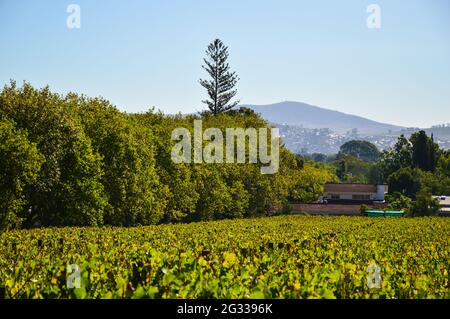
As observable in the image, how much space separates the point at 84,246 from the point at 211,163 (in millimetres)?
Answer: 44490

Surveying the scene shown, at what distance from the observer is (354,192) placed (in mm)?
118062

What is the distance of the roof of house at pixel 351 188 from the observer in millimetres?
117188

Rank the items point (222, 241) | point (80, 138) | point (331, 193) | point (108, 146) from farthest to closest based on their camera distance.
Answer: point (331, 193)
point (108, 146)
point (80, 138)
point (222, 241)

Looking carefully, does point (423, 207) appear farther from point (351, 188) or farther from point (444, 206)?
point (351, 188)

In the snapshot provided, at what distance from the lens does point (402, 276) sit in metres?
16.1

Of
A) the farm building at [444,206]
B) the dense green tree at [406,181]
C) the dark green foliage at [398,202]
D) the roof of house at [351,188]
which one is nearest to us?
the farm building at [444,206]

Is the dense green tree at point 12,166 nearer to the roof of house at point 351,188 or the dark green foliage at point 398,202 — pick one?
the dark green foliage at point 398,202

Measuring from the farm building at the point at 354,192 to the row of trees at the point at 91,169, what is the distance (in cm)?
4687

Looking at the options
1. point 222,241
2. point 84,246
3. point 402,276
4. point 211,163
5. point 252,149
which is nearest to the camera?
point 402,276

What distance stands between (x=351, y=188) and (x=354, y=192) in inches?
40.7

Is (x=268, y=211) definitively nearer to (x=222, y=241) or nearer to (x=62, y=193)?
(x=62, y=193)

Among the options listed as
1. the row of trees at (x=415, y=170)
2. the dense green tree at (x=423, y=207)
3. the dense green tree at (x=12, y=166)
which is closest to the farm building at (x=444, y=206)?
the row of trees at (x=415, y=170)

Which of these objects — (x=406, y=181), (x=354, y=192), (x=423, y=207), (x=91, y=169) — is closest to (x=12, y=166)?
A: (x=91, y=169)
